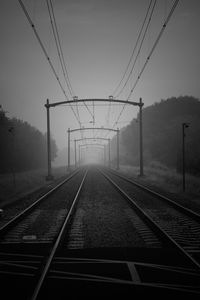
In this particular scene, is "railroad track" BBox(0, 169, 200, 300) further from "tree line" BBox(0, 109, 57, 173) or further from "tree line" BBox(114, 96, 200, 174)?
"tree line" BBox(114, 96, 200, 174)

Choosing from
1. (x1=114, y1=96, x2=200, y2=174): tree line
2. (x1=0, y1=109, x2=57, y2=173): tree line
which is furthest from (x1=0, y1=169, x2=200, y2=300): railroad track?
(x1=114, y1=96, x2=200, y2=174): tree line

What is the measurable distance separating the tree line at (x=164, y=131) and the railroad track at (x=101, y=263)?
58027mm

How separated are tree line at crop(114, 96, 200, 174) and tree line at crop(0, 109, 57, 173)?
25910 mm

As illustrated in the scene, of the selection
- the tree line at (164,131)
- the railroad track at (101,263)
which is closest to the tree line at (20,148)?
the tree line at (164,131)

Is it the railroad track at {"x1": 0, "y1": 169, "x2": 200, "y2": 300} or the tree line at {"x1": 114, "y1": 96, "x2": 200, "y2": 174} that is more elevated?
the tree line at {"x1": 114, "y1": 96, "x2": 200, "y2": 174}

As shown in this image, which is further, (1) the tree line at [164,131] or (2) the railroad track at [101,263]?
(1) the tree line at [164,131]

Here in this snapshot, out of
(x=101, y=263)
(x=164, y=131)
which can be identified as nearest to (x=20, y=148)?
(x=164, y=131)

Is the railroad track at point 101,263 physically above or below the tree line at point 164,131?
below

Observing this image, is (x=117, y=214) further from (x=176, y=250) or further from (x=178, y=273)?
(x=178, y=273)

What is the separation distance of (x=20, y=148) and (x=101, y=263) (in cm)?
6260

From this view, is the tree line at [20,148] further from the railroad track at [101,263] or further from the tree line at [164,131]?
the railroad track at [101,263]

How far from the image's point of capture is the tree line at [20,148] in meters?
55.5

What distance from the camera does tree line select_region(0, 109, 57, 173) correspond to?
55500mm

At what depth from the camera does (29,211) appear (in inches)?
506
